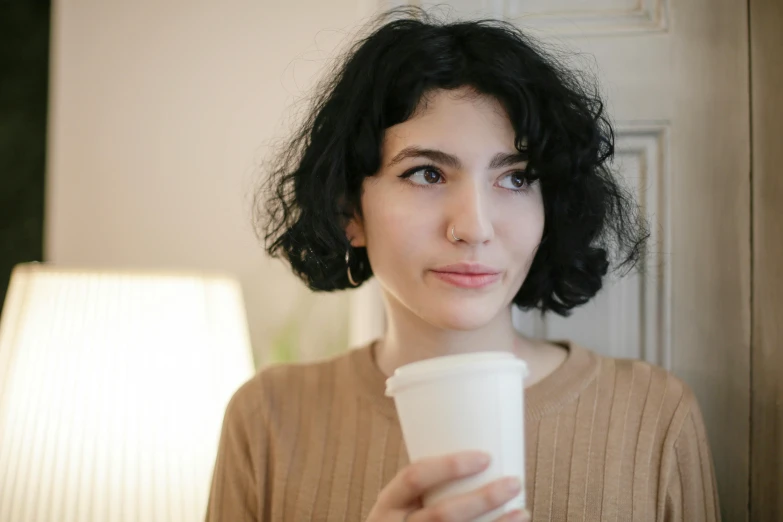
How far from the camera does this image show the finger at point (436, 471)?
2.18ft

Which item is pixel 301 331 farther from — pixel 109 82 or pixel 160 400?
pixel 109 82

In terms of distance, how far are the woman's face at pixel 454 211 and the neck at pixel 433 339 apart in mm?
72

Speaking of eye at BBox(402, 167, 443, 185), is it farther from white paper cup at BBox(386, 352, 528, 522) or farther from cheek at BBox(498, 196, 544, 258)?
white paper cup at BBox(386, 352, 528, 522)

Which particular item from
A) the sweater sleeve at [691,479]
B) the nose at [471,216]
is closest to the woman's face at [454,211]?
the nose at [471,216]

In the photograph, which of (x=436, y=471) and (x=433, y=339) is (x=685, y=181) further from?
(x=436, y=471)

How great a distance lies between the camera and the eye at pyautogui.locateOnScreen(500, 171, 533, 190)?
94 centimetres

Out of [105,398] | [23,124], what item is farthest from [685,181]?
[23,124]

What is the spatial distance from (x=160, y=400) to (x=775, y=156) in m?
1.07

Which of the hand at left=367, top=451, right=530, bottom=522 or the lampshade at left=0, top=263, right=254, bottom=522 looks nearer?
the hand at left=367, top=451, right=530, bottom=522

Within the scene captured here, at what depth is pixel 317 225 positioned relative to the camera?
1.00m

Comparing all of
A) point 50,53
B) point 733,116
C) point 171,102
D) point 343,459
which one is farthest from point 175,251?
point 733,116

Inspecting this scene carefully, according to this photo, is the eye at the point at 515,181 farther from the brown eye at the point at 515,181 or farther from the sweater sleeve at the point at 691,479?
the sweater sleeve at the point at 691,479

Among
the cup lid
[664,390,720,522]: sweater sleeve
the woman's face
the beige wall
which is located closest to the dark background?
the beige wall

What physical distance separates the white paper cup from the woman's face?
216mm
